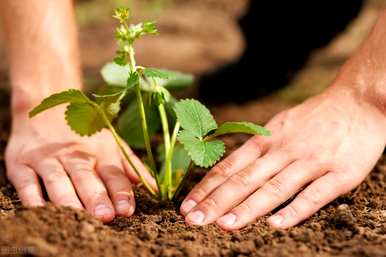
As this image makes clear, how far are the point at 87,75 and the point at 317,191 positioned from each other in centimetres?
170

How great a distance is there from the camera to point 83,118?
1.47m

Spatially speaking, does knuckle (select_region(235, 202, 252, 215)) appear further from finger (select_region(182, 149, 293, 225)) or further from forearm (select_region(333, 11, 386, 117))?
forearm (select_region(333, 11, 386, 117))

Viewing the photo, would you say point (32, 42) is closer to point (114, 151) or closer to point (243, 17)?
point (114, 151)

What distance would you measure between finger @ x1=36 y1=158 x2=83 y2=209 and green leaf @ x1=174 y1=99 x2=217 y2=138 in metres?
0.33

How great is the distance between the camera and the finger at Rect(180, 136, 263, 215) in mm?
1397

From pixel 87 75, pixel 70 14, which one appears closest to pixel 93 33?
pixel 87 75

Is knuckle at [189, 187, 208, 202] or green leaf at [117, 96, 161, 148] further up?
green leaf at [117, 96, 161, 148]

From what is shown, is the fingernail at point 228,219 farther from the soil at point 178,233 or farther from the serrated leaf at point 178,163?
the serrated leaf at point 178,163

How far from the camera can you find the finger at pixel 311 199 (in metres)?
1.35

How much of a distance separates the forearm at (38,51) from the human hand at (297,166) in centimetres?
59

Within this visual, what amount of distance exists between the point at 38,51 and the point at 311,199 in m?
0.91

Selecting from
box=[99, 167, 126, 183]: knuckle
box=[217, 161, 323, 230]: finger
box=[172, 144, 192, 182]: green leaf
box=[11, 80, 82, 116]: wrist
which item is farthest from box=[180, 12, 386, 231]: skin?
box=[11, 80, 82, 116]: wrist

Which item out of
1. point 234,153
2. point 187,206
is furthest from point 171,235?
point 234,153

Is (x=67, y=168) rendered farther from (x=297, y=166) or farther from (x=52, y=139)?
(x=297, y=166)
